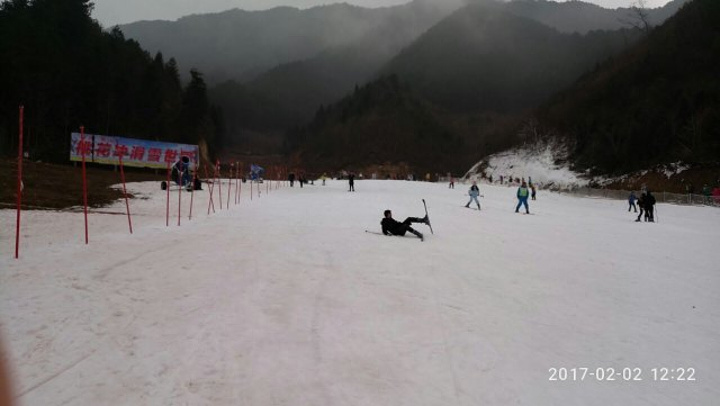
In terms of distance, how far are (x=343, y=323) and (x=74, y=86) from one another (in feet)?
227

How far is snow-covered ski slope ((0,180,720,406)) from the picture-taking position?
4.90 metres

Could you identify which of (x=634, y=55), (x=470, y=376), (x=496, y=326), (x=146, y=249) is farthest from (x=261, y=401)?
(x=634, y=55)

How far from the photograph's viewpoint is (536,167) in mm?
79062

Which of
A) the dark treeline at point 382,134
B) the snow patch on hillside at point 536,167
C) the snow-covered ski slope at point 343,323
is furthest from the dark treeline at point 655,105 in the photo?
the dark treeline at point 382,134

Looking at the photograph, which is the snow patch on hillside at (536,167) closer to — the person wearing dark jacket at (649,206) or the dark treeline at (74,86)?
the person wearing dark jacket at (649,206)

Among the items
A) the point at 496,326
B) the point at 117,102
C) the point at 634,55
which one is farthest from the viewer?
the point at 634,55

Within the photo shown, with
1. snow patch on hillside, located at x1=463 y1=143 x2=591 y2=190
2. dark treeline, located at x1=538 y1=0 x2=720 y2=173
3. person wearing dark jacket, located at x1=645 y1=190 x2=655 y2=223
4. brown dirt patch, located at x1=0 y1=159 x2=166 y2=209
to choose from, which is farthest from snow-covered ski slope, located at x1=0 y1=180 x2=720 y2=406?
snow patch on hillside, located at x1=463 y1=143 x2=591 y2=190

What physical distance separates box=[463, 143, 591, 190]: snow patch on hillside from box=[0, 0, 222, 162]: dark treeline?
58.1 metres

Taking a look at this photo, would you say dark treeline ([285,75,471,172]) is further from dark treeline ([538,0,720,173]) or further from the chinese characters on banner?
the chinese characters on banner

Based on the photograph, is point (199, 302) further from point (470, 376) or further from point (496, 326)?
point (496, 326)

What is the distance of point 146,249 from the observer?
1044cm

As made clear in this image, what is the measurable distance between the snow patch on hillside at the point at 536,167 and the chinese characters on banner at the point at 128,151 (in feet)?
174

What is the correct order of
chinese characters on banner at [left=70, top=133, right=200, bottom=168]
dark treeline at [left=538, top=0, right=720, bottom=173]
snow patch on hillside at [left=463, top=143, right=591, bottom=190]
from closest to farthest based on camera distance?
chinese characters on banner at [left=70, top=133, right=200, bottom=168] → dark treeline at [left=538, top=0, right=720, bottom=173] → snow patch on hillside at [left=463, top=143, right=591, bottom=190]

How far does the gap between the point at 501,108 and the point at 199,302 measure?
7961 inches
